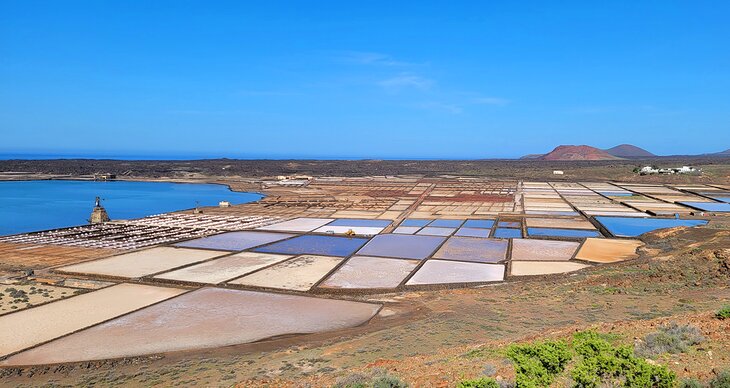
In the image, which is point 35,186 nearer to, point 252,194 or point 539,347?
point 252,194

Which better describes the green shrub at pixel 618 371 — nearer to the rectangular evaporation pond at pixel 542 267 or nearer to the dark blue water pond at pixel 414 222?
the rectangular evaporation pond at pixel 542 267

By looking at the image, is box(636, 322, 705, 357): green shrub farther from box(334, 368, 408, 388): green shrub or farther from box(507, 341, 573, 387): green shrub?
box(334, 368, 408, 388): green shrub

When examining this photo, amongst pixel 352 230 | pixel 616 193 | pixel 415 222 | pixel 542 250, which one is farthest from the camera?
pixel 616 193

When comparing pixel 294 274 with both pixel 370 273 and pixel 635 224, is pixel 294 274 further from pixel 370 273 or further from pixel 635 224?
pixel 635 224

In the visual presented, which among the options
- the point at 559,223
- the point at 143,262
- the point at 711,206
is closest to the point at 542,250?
the point at 559,223

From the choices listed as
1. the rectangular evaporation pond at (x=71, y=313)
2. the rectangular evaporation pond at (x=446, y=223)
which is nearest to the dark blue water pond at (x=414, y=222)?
the rectangular evaporation pond at (x=446, y=223)
